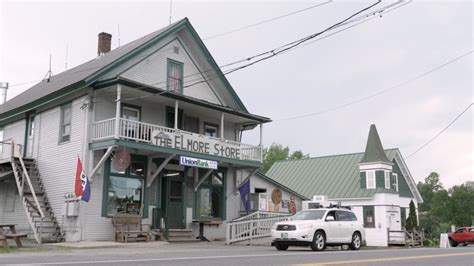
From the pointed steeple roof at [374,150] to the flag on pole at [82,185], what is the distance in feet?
85.8

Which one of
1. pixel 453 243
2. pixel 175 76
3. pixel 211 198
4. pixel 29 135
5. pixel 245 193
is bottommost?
pixel 453 243

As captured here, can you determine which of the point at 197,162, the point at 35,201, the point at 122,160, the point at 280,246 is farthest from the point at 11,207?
the point at 280,246

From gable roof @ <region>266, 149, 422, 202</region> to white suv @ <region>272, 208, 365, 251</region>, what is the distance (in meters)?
20.6

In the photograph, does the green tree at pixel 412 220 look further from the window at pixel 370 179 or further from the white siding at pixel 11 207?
the white siding at pixel 11 207

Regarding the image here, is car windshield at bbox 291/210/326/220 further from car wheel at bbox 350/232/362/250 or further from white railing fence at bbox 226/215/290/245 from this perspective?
white railing fence at bbox 226/215/290/245

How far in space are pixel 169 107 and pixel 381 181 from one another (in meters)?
21.0

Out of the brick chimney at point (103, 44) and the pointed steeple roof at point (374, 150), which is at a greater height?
the brick chimney at point (103, 44)

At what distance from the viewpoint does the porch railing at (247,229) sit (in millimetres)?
23516

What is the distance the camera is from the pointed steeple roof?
133ft

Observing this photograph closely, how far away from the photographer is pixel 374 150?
4100 centimetres

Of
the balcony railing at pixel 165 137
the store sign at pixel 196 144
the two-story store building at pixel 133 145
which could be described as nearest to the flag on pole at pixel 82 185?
the two-story store building at pixel 133 145

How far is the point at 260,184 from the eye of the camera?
3083 cm

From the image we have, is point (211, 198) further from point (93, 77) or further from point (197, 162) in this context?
point (93, 77)

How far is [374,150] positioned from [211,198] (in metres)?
18.9
